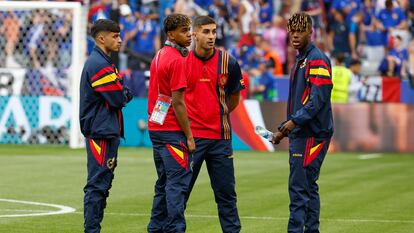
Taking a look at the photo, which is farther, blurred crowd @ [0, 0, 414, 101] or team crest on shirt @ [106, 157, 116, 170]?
blurred crowd @ [0, 0, 414, 101]

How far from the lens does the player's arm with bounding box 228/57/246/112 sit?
10797 mm

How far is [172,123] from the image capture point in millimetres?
10461

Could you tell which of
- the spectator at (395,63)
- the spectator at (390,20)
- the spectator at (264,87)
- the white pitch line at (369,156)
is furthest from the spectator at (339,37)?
the white pitch line at (369,156)

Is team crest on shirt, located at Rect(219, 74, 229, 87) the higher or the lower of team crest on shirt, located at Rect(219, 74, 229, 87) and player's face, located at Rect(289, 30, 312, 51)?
the lower

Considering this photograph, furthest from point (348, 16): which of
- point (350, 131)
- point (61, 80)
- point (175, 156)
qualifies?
point (175, 156)

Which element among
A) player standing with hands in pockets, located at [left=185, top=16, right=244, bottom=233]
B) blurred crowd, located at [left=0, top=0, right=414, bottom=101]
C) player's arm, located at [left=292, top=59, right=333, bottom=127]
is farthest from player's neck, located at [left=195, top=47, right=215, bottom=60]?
blurred crowd, located at [left=0, top=0, right=414, bottom=101]

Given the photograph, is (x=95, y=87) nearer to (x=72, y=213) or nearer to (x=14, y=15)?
(x=72, y=213)

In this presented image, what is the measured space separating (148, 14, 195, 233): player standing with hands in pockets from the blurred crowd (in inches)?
624

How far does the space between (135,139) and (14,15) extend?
445cm

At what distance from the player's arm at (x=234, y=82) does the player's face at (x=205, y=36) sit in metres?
0.32

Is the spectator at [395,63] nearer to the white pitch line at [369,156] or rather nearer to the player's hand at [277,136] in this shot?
the white pitch line at [369,156]

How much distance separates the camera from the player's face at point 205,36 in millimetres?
10555

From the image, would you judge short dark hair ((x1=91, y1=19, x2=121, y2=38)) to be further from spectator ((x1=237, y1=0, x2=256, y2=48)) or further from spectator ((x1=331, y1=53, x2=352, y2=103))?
spectator ((x1=237, y1=0, x2=256, y2=48))

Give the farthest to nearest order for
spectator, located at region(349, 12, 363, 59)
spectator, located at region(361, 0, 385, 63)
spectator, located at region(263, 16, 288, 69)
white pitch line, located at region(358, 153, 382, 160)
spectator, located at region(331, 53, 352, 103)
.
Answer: spectator, located at region(263, 16, 288, 69) → spectator, located at region(349, 12, 363, 59) → spectator, located at region(361, 0, 385, 63) → spectator, located at region(331, 53, 352, 103) → white pitch line, located at region(358, 153, 382, 160)
